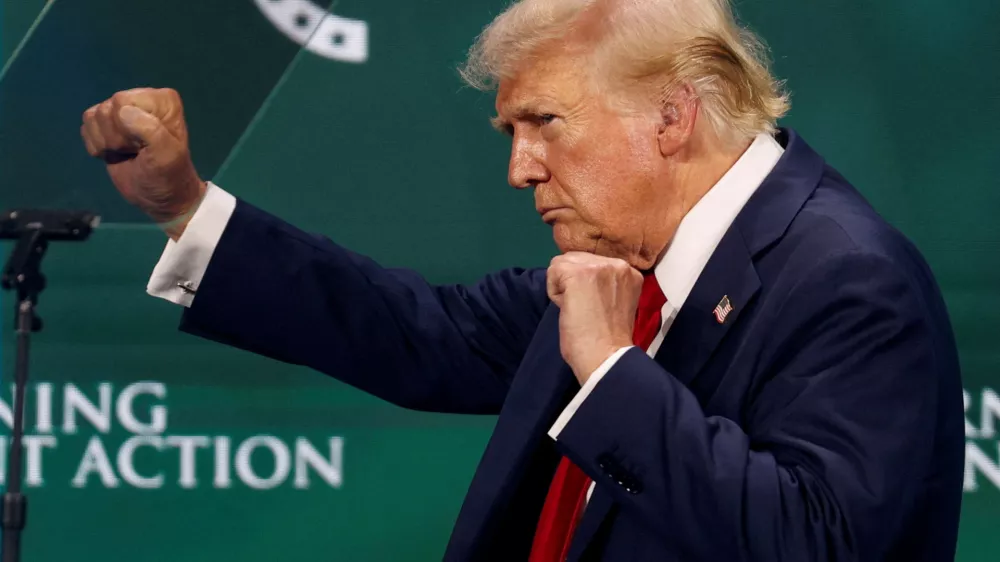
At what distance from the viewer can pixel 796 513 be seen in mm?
1169

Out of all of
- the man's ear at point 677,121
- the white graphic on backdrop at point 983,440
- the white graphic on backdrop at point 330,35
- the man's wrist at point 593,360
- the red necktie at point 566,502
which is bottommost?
the white graphic on backdrop at point 983,440

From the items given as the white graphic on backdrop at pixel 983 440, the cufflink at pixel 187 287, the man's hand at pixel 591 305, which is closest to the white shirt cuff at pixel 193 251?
the cufflink at pixel 187 287

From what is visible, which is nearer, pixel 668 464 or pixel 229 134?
pixel 668 464

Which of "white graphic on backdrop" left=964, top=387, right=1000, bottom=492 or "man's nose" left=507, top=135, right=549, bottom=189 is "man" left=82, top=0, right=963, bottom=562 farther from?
"white graphic on backdrop" left=964, top=387, right=1000, bottom=492

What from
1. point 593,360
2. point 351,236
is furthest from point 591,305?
point 351,236

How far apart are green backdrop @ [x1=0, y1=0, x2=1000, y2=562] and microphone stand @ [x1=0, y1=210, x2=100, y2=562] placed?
0.49 meters

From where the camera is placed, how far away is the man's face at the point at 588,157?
4.65 feet

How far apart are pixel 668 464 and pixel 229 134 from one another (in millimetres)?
1365

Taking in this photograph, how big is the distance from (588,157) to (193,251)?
1.74ft

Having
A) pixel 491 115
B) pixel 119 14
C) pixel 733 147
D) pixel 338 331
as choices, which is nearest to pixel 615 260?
pixel 733 147

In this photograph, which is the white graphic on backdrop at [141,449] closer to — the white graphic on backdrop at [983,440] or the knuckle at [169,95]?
the knuckle at [169,95]

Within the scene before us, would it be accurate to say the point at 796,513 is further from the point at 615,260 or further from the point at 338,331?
the point at 338,331

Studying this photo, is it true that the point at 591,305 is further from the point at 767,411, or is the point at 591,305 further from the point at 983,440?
the point at 983,440

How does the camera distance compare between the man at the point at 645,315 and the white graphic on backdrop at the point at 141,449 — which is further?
the white graphic on backdrop at the point at 141,449
